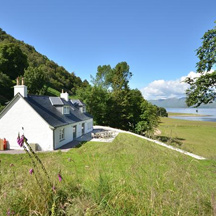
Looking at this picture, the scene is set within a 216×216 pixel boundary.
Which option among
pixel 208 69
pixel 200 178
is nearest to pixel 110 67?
pixel 208 69

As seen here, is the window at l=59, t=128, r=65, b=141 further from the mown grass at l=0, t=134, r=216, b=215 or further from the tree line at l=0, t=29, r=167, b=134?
the tree line at l=0, t=29, r=167, b=134

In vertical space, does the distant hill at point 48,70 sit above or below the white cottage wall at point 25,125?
above

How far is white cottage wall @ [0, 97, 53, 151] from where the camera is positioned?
15328 millimetres

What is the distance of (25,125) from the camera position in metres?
15.8

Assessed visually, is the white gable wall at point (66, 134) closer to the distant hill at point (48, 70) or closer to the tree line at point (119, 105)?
the tree line at point (119, 105)

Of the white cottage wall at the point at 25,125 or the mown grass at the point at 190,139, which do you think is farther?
the white cottage wall at the point at 25,125

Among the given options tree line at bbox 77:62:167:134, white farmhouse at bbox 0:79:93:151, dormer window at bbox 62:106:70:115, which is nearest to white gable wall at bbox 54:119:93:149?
white farmhouse at bbox 0:79:93:151

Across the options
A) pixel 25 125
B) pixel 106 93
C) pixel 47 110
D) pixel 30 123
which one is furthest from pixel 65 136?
pixel 106 93

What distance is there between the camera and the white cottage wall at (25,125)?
1533 cm

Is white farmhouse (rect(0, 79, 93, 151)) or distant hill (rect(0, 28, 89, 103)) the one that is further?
distant hill (rect(0, 28, 89, 103))

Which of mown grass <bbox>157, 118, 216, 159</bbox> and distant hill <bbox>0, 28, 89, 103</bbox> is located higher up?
distant hill <bbox>0, 28, 89, 103</bbox>

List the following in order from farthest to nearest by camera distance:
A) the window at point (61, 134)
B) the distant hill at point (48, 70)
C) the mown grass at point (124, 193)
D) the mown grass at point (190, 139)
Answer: the distant hill at point (48, 70), the window at point (61, 134), the mown grass at point (190, 139), the mown grass at point (124, 193)

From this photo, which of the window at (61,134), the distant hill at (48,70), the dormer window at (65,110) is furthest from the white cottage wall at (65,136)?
the distant hill at (48,70)

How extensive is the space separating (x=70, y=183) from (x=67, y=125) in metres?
16.0
